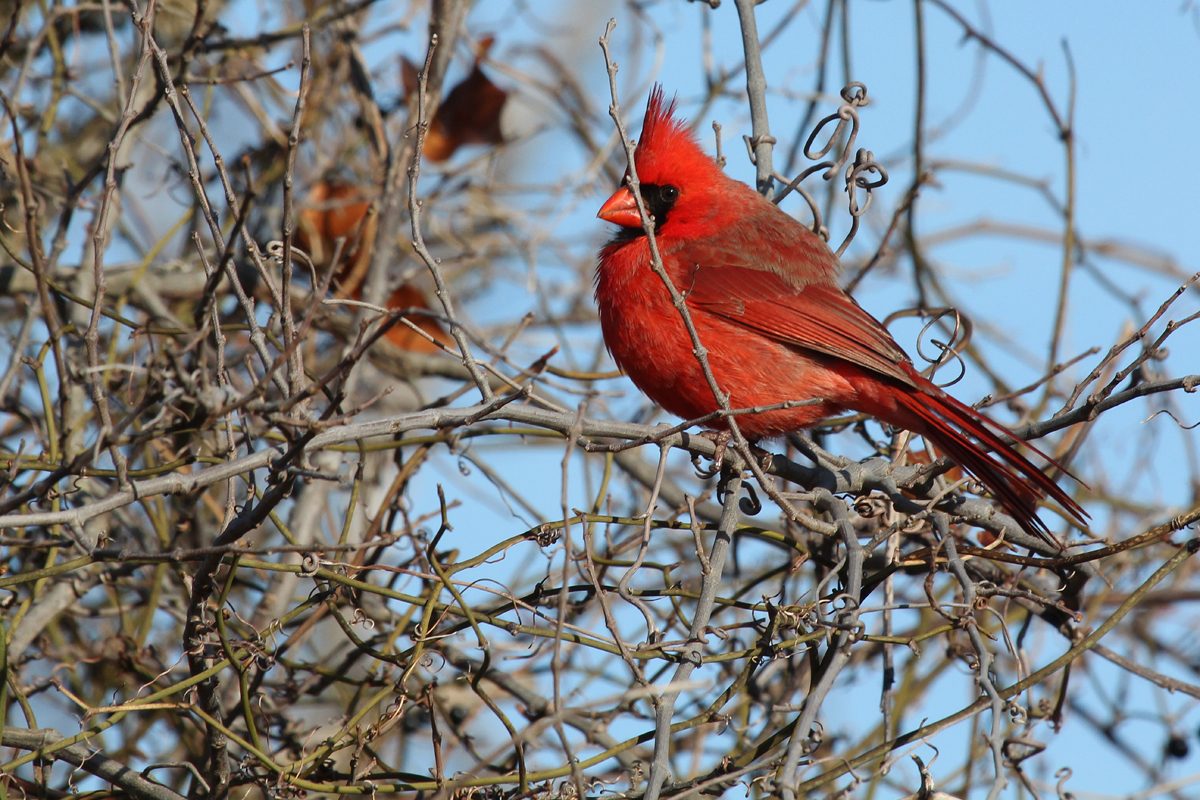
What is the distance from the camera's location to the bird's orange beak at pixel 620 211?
3.14m

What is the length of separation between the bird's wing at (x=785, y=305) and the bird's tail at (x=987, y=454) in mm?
209

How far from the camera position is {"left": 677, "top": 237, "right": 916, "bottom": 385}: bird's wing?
3.01 metres

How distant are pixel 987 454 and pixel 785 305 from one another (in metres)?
0.78

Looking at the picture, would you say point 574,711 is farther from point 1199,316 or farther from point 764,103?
point 764,103

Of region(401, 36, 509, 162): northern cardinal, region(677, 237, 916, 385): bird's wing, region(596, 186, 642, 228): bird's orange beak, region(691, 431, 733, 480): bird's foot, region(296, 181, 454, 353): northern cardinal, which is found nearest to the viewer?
region(691, 431, 733, 480): bird's foot

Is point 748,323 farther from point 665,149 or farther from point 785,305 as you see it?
point 665,149

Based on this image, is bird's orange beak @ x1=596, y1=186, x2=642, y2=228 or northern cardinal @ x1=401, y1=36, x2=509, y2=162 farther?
northern cardinal @ x1=401, y1=36, x2=509, y2=162

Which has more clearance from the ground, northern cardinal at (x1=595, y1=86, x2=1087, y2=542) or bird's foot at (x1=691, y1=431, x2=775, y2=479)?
northern cardinal at (x1=595, y1=86, x2=1087, y2=542)

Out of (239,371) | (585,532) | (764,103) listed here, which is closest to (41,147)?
(239,371)

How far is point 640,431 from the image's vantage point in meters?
1.92

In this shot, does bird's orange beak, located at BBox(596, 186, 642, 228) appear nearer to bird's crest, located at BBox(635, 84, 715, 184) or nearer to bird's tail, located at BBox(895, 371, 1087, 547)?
bird's crest, located at BBox(635, 84, 715, 184)

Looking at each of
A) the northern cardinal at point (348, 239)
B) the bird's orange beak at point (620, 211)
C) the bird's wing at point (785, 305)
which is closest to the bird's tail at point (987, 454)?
the bird's wing at point (785, 305)

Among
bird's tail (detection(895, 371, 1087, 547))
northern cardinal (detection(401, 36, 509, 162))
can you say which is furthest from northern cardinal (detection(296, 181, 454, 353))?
bird's tail (detection(895, 371, 1087, 547))

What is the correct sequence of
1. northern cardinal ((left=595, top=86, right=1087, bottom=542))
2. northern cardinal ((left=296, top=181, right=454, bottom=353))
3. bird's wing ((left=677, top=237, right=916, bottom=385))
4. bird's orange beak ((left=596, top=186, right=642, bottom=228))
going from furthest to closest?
northern cardinal ((left=296, top=181, right=454, bottom=353)) < bird's orange beak ((left=596, top=186, right=642, bottom=228)) < bird's wing ((left=677, top=237, right=916, bottom=385)) < northern cardinal ((left=595, top=86, right=1087, bottom=542))
